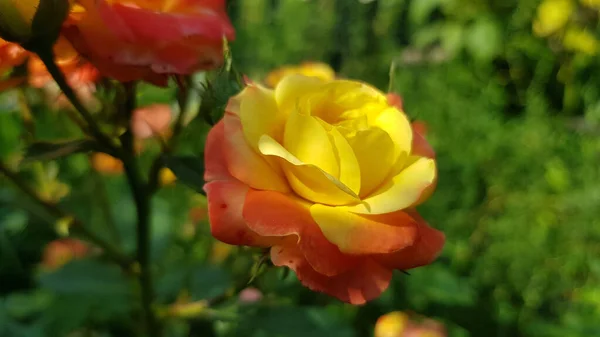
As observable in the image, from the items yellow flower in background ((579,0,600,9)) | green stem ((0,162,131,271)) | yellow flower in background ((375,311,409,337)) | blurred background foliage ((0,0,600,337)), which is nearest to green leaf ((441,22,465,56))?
blurred background foliage ((0,0,600,337))

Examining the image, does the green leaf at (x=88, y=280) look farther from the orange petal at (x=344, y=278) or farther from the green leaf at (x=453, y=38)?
the green leaf at (x=453, y=38)

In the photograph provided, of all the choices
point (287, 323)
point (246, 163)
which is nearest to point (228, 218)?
point (246, 163)

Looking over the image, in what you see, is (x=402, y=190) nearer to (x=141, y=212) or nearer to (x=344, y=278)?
(x=344, y=278)

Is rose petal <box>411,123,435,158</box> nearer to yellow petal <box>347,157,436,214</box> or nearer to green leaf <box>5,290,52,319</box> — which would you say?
yellow petal <box>347,157,436,214</box>

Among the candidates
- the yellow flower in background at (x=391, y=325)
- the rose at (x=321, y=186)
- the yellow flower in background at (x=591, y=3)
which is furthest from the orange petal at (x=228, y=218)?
the yellow flower in background at (x=591, y=3)

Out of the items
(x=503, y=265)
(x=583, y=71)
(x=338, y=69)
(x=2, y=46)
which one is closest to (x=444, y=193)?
(x=503, y=265)

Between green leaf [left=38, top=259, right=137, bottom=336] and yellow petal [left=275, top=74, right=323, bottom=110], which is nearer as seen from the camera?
yellow petal [left=275, top=74, right=323, bottom=110]
